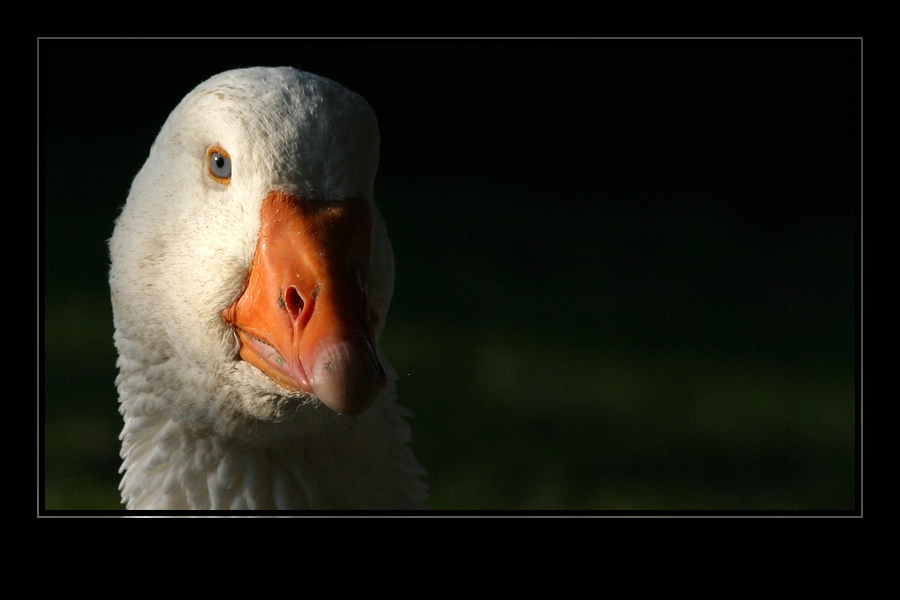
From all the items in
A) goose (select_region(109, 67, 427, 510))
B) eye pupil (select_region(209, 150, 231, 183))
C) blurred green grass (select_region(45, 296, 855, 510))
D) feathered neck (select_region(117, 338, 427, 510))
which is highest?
eye pupil (select_region(209, 150, 231, 183))

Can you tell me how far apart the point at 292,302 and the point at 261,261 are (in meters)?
0.13

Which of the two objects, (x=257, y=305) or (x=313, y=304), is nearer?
(x=313, y=304)

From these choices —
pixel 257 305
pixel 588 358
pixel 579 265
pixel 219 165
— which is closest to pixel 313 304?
pixel 257 305

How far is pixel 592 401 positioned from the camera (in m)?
6.50

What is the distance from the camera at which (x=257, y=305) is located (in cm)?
181

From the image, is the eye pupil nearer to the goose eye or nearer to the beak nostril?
the goose eye

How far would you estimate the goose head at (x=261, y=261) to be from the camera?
1.71 meters

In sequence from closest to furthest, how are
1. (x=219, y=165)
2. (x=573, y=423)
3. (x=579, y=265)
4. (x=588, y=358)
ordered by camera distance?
1. (x=219, y=165)
2. (x=573, y=423)
3. (x=588, y=358)
4. (x=579, y=265)

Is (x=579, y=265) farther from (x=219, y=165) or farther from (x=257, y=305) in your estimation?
(x=257, y=305)

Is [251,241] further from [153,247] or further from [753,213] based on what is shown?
[753,213]

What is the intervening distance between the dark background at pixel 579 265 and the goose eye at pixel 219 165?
10.1 ft

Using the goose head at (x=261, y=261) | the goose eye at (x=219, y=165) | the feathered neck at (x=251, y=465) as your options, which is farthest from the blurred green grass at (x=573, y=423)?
the goose eye at (x=219, y=165)

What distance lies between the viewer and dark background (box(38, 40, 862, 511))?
5.75 meters

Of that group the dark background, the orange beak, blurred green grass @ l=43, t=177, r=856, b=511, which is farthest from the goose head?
the dark background
